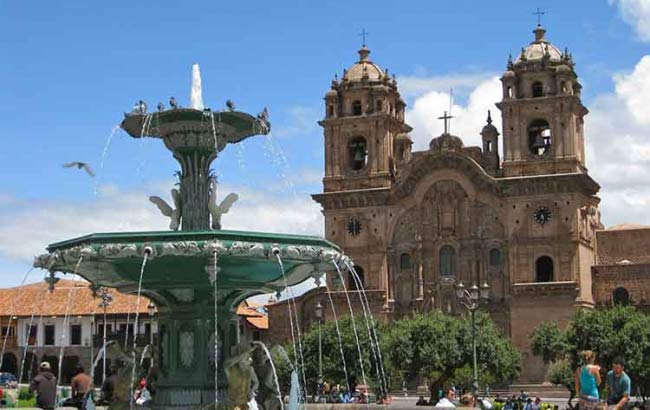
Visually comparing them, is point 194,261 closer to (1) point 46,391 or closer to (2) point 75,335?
(1) point 46,391

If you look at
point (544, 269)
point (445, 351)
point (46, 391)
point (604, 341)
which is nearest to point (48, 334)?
point (445, 351)

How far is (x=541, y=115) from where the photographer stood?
53.4m

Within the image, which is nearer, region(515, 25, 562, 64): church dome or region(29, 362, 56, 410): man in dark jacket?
region(29, 362, 56, 410): man in dark jacket

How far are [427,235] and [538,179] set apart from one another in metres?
6.25

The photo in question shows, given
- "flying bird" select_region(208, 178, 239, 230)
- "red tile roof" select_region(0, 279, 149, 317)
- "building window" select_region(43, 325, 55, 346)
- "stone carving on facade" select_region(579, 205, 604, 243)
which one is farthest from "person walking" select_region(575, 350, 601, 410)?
"building window" select_region(43, 325, 55, 346)

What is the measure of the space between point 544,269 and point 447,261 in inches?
187

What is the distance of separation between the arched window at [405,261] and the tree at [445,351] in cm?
790

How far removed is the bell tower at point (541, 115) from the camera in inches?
2078

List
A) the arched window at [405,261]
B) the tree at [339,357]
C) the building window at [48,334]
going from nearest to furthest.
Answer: the tree at [339,357]
the arched window at [405,261]
the building window at [48,334]

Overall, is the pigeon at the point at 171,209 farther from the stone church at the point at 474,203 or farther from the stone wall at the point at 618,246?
the stone wall at the point at 618,246

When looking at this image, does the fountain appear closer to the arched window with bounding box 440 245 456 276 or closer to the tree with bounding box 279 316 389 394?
the tree with bounding box 279 316 389 394

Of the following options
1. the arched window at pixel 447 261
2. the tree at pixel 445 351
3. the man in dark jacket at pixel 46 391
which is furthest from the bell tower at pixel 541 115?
the man in dark jacket at pixel 46 391

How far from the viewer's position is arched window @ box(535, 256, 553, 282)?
2069 inches

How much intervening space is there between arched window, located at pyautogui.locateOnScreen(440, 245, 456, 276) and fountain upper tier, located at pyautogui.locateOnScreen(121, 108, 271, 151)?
135 ft
